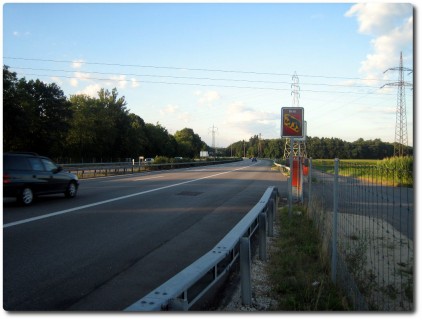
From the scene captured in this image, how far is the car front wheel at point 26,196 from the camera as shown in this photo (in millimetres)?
12544

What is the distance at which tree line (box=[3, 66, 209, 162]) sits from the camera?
148ft

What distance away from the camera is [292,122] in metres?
11.9

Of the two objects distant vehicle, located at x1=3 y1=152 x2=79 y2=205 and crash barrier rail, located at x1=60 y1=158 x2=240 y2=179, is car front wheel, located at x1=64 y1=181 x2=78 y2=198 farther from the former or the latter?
crash barrier rail, located at x1=60 y1=158 x2=240 y2=179

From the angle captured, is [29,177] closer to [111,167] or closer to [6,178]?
[6,178]

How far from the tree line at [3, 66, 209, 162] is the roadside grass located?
38696 millimetres

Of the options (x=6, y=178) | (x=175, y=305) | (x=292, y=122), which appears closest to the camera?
(x=175, y=305)

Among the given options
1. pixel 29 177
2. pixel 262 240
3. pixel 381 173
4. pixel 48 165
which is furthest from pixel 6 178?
pixel 381 173

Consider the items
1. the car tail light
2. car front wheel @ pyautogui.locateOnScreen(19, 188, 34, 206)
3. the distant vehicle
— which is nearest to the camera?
the car tail light

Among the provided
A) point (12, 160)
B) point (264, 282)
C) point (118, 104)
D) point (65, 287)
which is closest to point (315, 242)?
point (264, 282)

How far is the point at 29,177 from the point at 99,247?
6.81 m

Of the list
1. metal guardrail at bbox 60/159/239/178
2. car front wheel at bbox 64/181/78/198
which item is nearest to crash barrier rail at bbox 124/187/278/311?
car front wheel at bbox 64/181/78/198

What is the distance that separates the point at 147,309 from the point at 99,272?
348 cm

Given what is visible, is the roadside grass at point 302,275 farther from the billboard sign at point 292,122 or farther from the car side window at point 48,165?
the car side window at point 48,165

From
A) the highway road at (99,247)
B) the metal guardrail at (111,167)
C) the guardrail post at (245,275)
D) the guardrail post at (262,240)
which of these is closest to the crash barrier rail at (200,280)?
the guardrail post at (245,275)
